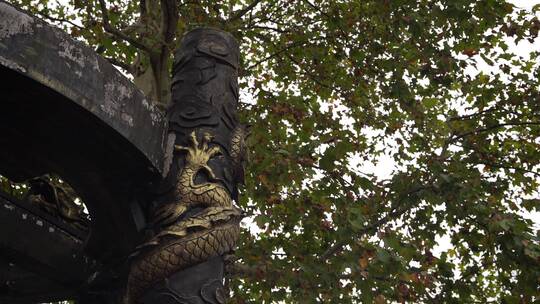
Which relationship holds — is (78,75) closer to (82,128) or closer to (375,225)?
(82,128)

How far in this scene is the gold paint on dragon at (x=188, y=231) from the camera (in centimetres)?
246

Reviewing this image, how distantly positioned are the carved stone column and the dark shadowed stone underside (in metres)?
0.14

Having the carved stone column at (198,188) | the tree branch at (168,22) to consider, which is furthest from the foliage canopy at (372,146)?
the carved stone column at (198,188)

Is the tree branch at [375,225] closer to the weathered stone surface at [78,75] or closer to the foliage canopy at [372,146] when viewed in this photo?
the foliage canopy at [372,146]

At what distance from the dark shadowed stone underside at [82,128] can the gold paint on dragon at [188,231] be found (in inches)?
4.8

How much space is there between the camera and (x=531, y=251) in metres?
8.11

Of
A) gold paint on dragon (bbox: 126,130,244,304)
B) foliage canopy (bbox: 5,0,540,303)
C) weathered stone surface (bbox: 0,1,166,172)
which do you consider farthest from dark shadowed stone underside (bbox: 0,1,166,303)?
foliage canopy (bbox: 5,0,540,303)

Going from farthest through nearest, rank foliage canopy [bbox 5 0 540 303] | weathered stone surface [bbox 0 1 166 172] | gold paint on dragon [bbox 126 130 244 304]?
foliage canopy [bbox 5 0 540 303] < gold paint on dragon [bbox 126 130 244 304] < weathered stone surface [bbox 0 1 166 172]

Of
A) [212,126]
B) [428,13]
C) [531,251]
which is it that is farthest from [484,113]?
[212,126]

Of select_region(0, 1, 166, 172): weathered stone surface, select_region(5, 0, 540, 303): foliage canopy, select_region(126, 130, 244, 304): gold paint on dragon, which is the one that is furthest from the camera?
select_region(5, 0, 540, 303): foliage canopy

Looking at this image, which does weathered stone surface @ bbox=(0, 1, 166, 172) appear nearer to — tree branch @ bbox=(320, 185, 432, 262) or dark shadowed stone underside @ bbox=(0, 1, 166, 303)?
dark shadowed stone underside @ bbox=(0, 1, 166, 303)

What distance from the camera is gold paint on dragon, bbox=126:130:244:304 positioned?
2455 mm

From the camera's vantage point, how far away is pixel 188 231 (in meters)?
2.51

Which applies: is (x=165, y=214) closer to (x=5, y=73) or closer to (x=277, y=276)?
(x=5, y=73)
